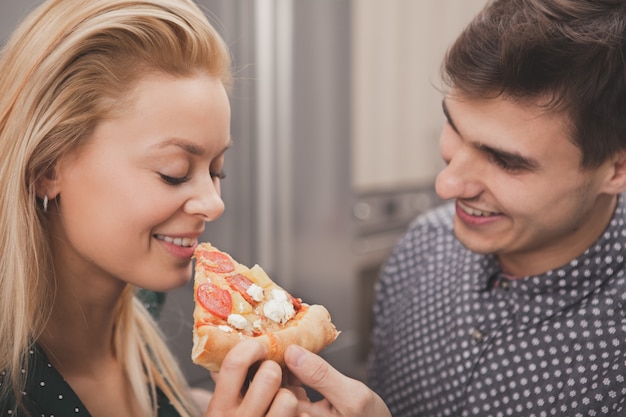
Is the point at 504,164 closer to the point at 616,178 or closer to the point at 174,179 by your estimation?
the point at 616,178

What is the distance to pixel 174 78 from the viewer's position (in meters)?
1.33

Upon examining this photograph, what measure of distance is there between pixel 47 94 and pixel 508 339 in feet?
3.97

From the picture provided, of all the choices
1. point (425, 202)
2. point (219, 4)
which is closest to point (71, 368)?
point (219, 4)

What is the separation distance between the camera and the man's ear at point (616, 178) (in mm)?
1639

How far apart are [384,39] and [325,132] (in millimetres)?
639

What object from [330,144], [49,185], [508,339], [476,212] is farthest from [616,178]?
[330,144]

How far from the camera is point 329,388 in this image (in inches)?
50.5

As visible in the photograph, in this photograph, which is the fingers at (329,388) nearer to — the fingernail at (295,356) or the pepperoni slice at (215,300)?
the fingernail at (295,356)

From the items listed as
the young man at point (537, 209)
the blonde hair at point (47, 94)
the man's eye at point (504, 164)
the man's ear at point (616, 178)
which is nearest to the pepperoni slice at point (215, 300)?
the blonde hair at point (47, 94)

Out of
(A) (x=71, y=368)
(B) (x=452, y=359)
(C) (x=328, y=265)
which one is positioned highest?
(A) (x=71, y=368)

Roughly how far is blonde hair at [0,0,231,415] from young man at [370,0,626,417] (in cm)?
68

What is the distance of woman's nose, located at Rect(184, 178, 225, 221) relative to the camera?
1.33 metres

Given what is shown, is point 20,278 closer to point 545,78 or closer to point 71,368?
point 71,368

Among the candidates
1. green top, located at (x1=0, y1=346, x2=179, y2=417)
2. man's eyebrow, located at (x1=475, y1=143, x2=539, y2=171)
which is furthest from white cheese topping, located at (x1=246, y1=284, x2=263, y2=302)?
man's eyebrow, located at (x1=475, y1=143, x2=539, y2=171)
